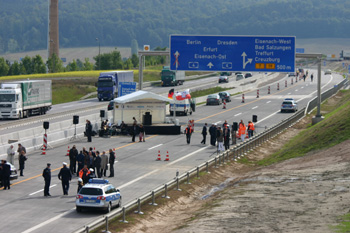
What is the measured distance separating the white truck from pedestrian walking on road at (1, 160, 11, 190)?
35.3 meters

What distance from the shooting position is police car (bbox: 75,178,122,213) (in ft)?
72.9

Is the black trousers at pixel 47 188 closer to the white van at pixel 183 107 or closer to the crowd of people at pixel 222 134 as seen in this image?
the crowd of people at pixel 222 134

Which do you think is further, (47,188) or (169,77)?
(169,77)

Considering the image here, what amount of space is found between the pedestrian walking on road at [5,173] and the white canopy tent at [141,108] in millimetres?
23026

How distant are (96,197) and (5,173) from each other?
656cm

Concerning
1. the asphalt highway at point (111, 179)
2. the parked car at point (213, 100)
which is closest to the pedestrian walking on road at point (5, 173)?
the asphalt highway at point (111, 179)

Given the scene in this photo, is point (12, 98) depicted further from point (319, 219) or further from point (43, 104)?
point (319, 219)

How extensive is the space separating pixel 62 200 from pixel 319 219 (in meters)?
10.6

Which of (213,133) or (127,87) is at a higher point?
(127,87)

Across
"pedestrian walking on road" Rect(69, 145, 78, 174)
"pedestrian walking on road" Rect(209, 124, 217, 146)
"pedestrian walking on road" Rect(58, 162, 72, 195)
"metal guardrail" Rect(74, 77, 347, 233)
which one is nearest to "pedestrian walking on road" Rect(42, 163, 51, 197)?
"pedestrian walking on road" Rect(58, 162, 72, 195)

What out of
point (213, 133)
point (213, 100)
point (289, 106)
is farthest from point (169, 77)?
point (213, 133)

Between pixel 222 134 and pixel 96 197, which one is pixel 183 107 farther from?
pixel 96 197

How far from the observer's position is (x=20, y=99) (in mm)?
62375

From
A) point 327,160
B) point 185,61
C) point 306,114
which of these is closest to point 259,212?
point 327,160
